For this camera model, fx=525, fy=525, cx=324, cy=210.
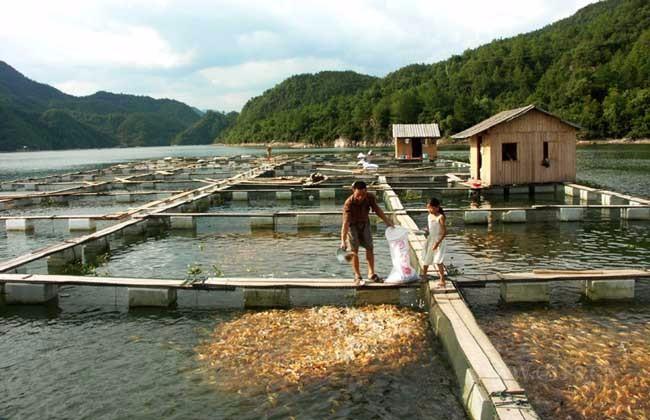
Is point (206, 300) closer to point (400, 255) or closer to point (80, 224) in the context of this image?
point (400, 255)

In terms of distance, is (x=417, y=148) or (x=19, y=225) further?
(x=417, y=148)

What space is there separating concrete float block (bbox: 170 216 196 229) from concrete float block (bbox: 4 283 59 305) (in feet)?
25.5

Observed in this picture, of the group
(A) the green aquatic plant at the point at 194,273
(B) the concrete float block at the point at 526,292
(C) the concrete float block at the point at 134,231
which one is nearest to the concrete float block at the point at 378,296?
(B) the concrete float block at the point at 526,292

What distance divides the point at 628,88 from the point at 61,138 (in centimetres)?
16226

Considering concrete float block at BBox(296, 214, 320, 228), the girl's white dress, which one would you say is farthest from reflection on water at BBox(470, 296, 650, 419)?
concrete float block at BBox(296, 214, 320, 228)

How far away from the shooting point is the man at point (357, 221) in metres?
8.54

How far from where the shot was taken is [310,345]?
23.4ft

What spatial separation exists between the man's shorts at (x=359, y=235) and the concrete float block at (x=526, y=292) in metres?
2.46

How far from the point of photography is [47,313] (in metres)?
8.98

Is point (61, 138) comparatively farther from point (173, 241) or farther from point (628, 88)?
point (173, 241)

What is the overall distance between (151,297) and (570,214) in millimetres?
13369

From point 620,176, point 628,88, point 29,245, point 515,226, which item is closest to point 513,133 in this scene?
point 515,226

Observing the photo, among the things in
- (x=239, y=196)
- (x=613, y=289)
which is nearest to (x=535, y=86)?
(x=239, y=196)

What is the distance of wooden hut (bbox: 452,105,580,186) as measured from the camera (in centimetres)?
2258
